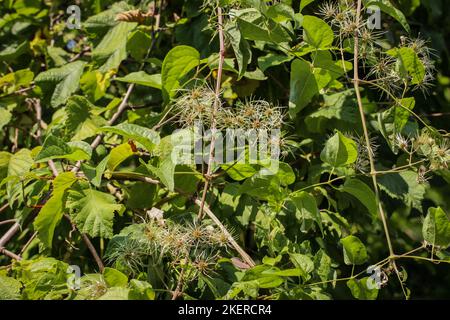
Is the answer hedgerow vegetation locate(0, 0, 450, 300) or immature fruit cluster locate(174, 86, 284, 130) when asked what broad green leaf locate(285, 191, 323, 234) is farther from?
immature fruit cluster locate(174, 86, 284, 130)

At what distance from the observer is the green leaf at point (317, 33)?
1040 mm

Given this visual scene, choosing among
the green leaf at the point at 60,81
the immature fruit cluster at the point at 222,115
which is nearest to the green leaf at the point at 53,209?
the immature fruit cluster at the point at 222,115

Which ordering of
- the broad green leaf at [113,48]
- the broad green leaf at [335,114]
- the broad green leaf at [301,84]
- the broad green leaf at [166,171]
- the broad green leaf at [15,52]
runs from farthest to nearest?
1. the broad green leaf at [15,52]
2. the broad green leaf at [113,48]
3. the broad green leaf at [335,114]
4. the broad green leaf at [301,84]
5. the broad green leaf at [166,171]

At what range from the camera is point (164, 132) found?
1422mm

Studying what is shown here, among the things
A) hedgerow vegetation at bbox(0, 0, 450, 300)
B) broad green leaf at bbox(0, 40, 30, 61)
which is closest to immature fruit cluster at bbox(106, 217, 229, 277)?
hedgerow vegetation at bbox(0, 0, 450, 300)

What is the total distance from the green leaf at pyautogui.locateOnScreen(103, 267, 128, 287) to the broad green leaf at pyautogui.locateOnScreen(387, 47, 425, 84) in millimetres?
536

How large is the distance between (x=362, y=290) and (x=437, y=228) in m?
0.14

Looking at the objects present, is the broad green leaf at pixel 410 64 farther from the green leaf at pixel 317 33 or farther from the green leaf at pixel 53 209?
the green leaf at pixel 53 209

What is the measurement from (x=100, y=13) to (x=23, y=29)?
1.01 feet

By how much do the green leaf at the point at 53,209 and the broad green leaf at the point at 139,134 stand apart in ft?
0.38

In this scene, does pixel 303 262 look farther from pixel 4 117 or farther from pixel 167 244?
pixel 4 117

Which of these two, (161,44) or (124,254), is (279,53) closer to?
(161,44)

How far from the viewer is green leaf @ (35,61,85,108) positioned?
1.44 m

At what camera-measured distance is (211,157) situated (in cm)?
100
